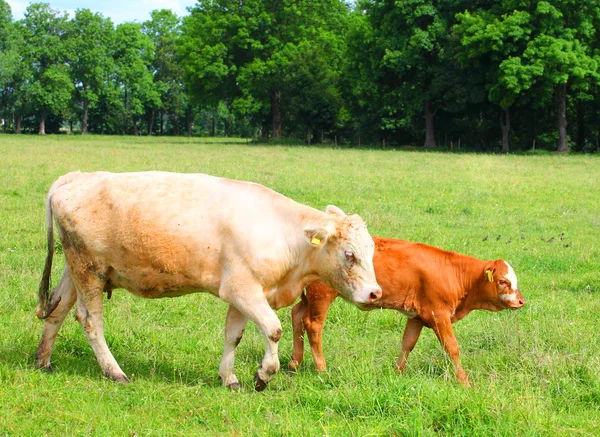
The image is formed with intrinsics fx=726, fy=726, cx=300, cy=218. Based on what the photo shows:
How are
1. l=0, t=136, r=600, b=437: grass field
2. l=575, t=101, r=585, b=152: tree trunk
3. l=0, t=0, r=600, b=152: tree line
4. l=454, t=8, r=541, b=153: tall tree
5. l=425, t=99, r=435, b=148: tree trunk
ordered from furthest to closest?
l=425, t=99, r=435, b=148: tree trunk < l=575, t=101, r=585, b=152: tree trunk < l=0, t=0, r=600, b=152: tree line < l=454, t=8, r=541, b=153: tall tree < l=0, t=136, r=600, b=437: grass field

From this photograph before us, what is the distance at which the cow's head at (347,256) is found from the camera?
6.65 metres

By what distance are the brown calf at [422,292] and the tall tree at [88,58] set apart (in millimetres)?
89517

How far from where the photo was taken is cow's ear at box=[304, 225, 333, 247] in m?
6.64

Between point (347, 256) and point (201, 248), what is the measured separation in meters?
1.36

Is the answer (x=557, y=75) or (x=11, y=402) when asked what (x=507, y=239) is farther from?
(x=557, y=75)

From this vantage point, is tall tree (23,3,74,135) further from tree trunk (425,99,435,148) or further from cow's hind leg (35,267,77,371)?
cow's hind leg (35,267,77,371)

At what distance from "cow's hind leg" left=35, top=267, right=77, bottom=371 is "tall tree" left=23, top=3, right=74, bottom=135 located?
86091mm

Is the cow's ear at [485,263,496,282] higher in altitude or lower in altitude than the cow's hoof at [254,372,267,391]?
higher

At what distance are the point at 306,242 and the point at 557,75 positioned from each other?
1672 inches

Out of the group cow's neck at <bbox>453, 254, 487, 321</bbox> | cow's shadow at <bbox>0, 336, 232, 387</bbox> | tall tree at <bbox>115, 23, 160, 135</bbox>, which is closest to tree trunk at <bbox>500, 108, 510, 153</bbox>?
cow's neck at <bbox>453, 254, 487, 321</bbox>

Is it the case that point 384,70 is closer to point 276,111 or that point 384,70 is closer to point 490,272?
point 276,111

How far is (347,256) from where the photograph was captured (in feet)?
21.9

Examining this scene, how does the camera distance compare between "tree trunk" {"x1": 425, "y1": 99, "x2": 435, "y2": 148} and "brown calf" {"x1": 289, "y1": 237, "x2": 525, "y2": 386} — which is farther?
"tree trunk" {"x1": 425, "y1": 99, "x2": 435, "y2": 148}

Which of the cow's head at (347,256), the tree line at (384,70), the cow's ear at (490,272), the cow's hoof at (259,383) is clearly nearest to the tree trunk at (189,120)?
the tree line at (384,70)
